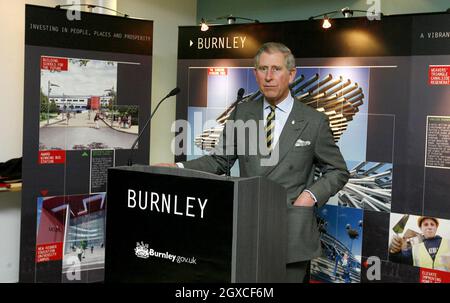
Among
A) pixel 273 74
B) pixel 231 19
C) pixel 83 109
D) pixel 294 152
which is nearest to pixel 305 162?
pixel 294 152

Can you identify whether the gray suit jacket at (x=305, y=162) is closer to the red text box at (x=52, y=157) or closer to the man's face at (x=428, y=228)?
the man's face at (x=428, y=228)

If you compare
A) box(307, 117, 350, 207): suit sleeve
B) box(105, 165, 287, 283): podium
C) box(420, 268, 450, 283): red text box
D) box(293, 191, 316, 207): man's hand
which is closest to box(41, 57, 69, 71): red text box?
box(105, 165, 287, 283): podium

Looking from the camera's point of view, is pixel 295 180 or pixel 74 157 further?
pixel 74 157

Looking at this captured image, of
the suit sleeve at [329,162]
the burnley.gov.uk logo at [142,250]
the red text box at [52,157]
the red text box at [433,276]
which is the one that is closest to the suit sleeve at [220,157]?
the suit sleeve at [329,162]

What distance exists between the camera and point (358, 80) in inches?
150

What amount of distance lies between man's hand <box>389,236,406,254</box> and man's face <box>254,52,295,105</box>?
1.74 metres

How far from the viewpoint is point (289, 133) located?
2.42m

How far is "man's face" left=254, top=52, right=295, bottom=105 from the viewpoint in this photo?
2371mm

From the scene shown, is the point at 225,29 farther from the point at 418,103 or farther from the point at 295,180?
the point at 295,180

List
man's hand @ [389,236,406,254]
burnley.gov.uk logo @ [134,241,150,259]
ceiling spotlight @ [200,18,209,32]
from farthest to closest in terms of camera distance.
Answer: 1. ceiling spotlight @ [200,18,209,32]
2. man's hand @ [389,236,406,254]
3. burnley.gov.uk logo @ [134,241,150,259]

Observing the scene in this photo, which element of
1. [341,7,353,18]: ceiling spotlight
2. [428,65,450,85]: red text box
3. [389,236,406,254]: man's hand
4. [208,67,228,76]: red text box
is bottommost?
[389,236,406,254]: man's hand

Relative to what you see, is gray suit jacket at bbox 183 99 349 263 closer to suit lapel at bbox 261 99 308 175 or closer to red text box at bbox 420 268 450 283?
suit lapel at bbox 261 99 308 175

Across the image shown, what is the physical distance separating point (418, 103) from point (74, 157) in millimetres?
2477
